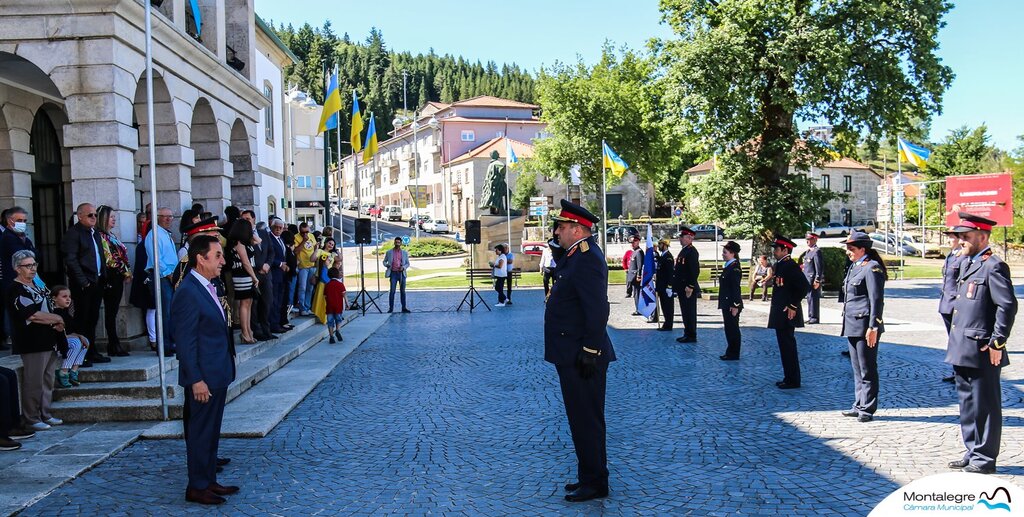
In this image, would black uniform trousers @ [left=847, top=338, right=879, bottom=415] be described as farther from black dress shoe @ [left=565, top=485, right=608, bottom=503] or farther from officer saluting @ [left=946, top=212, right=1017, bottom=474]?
black dress shoe @ [left=565, top=485, right=608, bottom=503]

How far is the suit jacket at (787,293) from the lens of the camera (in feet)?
30.8

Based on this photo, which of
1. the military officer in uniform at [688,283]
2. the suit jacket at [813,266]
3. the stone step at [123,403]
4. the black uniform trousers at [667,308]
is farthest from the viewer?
the suit jacket at [813,266]

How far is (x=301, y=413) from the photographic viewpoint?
841 centimetres

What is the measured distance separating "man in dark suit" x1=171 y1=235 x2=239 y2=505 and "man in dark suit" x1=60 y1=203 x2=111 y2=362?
367cm

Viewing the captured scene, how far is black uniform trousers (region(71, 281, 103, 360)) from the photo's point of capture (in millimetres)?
8539

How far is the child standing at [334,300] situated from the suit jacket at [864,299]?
28.0 ft

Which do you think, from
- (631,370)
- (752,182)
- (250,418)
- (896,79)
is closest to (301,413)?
(250,418)

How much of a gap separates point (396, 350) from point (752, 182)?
49.7ft

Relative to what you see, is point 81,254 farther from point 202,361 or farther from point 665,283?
point 665,283

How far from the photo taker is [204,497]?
5.43 metres

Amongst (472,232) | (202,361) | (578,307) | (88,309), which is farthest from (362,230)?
(578,307)

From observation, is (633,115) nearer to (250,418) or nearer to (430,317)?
(430,317)

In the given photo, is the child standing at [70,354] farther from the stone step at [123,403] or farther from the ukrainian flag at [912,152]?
the ukrainian flag at [912,152]

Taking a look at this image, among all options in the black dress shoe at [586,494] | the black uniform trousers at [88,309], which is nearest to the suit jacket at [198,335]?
the black dress shoe at [586,494]
